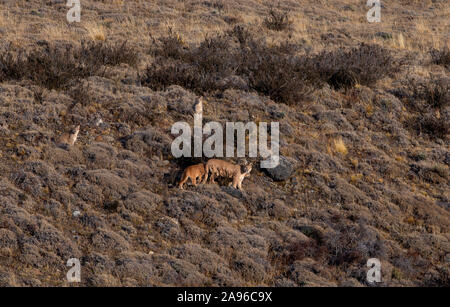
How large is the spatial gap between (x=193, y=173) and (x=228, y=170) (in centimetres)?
62

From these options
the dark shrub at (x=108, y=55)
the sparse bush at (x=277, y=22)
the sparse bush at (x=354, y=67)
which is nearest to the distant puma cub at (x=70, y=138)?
the dark shrub at (x=108, y=55)

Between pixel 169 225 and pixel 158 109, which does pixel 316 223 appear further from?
pixel 158 109

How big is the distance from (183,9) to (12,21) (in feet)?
18.8

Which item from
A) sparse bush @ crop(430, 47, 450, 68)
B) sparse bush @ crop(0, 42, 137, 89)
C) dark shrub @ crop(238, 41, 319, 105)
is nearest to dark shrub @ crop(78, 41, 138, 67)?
sparse bush @ crop(0, 42, 137, 89)

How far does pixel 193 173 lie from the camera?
9.15 meters

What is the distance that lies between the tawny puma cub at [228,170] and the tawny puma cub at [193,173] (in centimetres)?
9

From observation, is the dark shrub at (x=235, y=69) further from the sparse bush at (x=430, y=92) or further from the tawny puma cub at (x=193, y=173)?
the tawny puma cub at (x=193, y=173)

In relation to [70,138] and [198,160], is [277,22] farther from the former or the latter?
[70,138]

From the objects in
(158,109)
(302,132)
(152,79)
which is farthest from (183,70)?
(302,132)

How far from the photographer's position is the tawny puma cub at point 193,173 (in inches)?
→ 358

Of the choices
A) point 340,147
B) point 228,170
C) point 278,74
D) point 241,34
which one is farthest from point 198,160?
point 241,34

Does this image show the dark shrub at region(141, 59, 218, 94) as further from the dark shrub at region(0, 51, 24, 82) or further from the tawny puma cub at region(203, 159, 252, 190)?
the tawny puma cub at region(203, 159, 252, 190)

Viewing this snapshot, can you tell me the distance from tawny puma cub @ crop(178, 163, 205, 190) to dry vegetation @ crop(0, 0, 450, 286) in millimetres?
204

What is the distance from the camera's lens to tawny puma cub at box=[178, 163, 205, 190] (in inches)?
358
